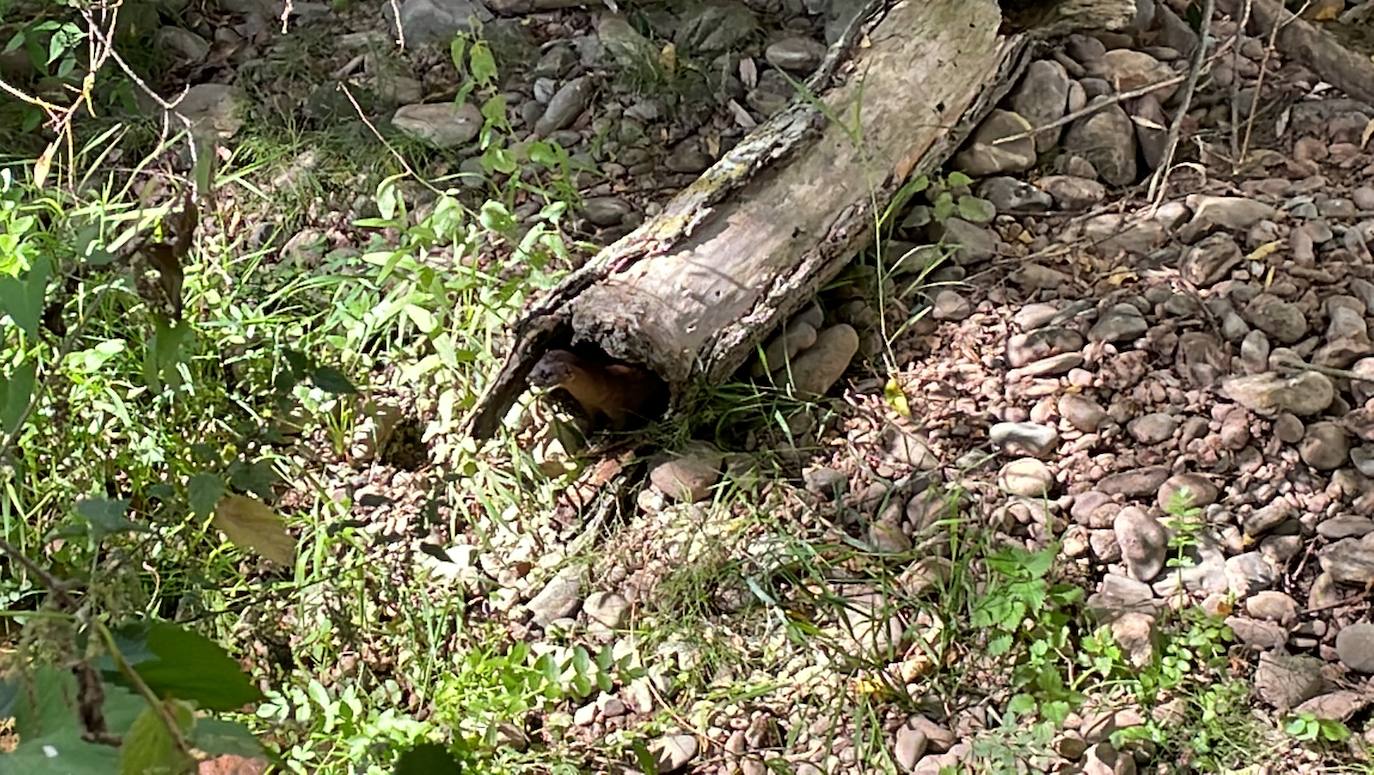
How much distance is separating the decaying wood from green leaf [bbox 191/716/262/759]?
2051mm

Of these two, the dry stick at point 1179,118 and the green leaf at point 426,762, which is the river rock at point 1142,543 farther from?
the green leaf at point 426,762

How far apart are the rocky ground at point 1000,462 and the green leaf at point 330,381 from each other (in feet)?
0.80

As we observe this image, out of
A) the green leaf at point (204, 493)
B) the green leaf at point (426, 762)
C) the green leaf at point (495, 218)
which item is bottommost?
the green leaf at point (495, 218)

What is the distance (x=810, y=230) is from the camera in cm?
211

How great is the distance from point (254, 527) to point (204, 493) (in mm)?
82

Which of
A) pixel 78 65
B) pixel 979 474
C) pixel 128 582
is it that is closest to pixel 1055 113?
pixel 979 474

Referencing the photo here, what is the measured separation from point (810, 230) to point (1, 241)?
1.27m

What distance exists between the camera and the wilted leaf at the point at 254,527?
1563mm

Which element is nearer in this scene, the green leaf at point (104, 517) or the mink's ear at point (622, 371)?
the green leaf at point (104, 517)

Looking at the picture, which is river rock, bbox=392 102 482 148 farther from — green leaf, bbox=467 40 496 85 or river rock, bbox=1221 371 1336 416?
river rock, bbox=1221 371 1336 416

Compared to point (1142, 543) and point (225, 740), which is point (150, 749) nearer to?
point (225, 740)

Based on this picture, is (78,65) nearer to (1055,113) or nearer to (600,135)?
(600,135)

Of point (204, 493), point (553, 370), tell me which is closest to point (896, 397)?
point (553, 370)

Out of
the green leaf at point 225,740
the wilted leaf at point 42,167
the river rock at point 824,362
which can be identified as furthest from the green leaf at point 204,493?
the wilted leaf at point 42,167
